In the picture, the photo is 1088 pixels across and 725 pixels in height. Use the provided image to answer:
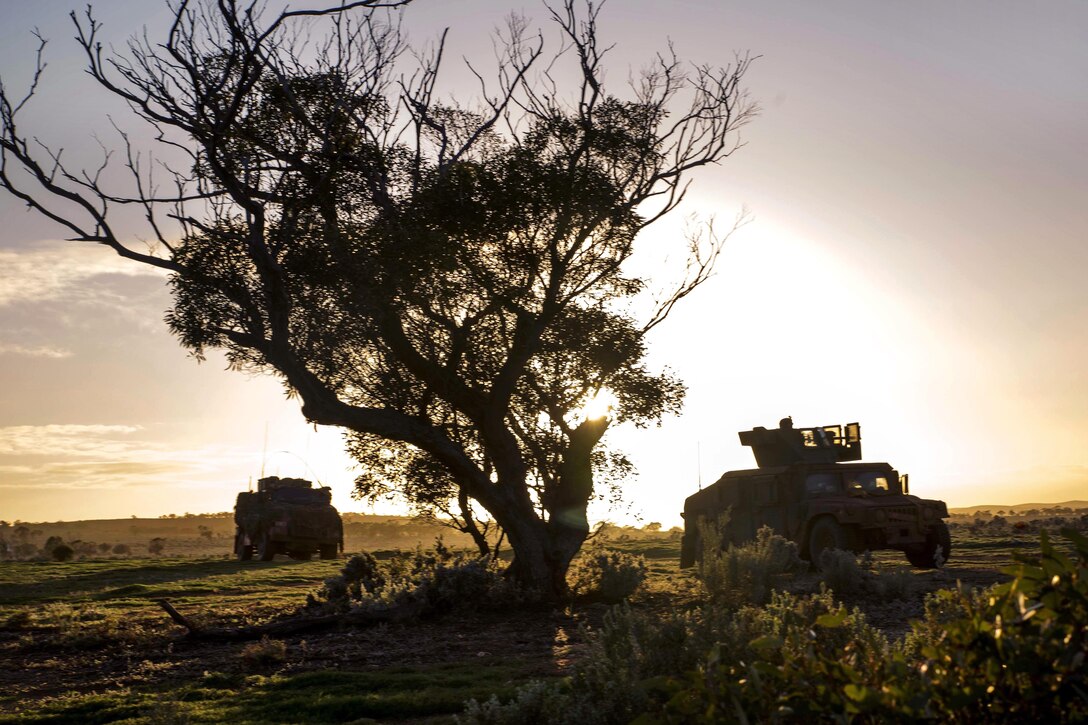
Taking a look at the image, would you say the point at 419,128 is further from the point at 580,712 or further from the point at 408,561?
the point at 580,712

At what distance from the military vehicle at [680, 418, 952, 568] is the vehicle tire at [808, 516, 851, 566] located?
2 centimetres

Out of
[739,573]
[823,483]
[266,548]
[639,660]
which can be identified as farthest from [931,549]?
[266,548]

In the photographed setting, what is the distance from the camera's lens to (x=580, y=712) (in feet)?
Answer: 20.2


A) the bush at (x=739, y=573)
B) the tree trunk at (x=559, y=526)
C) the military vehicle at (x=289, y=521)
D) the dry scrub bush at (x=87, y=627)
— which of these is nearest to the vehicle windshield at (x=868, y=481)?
the bush at (x=739, y=573)

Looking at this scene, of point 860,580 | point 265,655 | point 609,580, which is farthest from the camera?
point 609,580

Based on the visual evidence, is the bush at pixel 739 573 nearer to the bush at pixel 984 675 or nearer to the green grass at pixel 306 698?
the green grass at pixel 306 698

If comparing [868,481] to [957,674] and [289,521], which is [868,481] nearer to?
[957,674]

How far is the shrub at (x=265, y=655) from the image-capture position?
12.1 m

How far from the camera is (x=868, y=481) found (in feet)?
71.8

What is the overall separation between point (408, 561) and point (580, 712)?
13.3 m

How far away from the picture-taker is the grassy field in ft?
30.8

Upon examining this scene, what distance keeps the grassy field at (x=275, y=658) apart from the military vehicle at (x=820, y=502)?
3.27 ft

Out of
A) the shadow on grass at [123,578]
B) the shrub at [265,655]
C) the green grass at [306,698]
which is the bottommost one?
the green grass at [306,698]

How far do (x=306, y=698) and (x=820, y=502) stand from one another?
1335 cm
